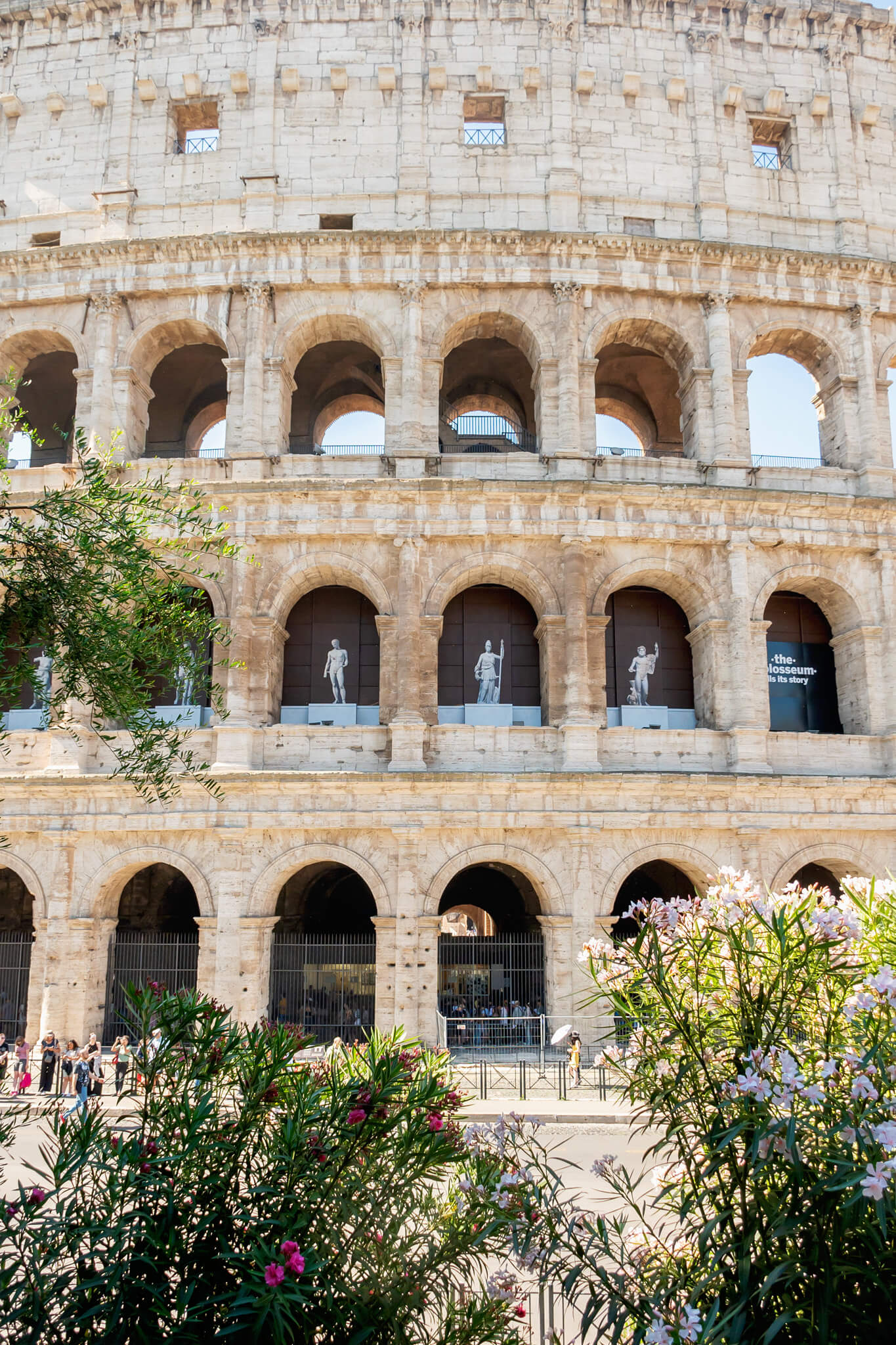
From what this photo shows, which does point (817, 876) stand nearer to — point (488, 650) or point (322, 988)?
point (488, 650)

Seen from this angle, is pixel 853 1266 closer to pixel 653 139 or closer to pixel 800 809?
pixel 800 809

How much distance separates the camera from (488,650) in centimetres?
1883

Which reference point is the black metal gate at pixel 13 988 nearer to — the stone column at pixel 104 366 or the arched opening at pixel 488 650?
the arched opening at pixel 488 650

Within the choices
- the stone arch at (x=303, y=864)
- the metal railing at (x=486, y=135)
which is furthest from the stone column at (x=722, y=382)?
the stone arch at (x=303, y=864)

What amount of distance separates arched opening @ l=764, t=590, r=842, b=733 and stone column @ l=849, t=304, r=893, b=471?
3172 millimetres

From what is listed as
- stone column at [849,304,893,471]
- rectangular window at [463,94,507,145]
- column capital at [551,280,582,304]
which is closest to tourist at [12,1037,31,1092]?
column capital at [551,280,582,304]

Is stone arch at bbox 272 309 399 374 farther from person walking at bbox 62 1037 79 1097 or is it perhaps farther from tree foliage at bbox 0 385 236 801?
person walking at bbox 62 1037 79 1097

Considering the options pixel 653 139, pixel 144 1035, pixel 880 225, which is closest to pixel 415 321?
pixel 653 139

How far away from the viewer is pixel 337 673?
18.6 metres

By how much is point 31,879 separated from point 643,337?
16.5 meters

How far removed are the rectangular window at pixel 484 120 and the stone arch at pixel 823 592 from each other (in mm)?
11006

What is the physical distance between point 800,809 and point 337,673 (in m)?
9.26

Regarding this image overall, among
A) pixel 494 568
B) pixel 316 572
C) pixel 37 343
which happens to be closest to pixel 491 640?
pixel 494 568

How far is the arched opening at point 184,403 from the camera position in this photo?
72.7 ft
